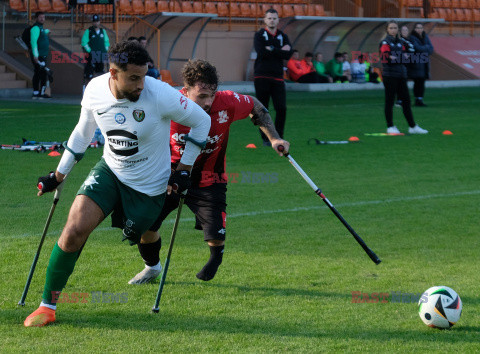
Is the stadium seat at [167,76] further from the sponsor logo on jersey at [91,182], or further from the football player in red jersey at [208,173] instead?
the sponsor logo on jersey at [91,182]

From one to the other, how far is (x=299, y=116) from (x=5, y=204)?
10365 mm

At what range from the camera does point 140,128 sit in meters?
4.84

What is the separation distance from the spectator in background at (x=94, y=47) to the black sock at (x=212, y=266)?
16.2 m

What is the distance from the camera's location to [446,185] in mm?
9805

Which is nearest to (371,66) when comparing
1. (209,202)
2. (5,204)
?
(5,204)

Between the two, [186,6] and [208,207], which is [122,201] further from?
[186,6]

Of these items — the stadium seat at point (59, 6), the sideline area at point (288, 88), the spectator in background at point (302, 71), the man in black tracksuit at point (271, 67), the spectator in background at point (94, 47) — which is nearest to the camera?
the man in black tracksuit at point (271, 67)

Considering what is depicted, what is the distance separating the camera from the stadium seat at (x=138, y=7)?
90.7 feet

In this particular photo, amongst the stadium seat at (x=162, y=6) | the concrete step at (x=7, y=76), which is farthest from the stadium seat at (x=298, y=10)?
the concrete step at (x=7, y=76)

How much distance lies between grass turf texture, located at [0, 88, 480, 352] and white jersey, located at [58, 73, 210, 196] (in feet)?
2.76

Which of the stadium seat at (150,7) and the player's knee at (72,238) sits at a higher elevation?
the stadium seat at (150,7)

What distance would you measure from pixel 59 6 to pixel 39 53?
495 cm

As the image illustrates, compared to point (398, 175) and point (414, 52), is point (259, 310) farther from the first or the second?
point (414, 52)

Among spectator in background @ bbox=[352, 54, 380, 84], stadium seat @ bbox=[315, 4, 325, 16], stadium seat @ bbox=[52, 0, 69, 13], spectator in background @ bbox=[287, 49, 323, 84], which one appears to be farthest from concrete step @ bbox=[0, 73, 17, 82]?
stadium seat @ bbox=[315, 4, 325, 16]
